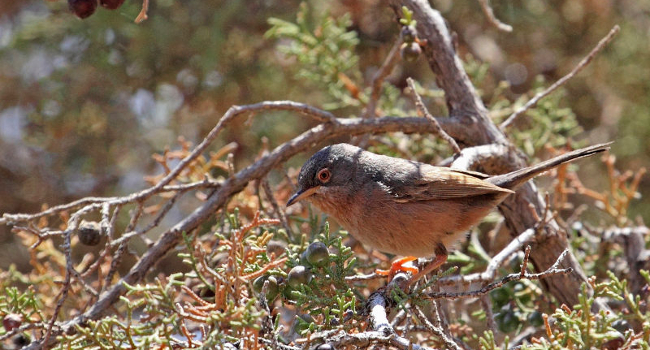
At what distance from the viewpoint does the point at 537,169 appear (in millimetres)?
3477

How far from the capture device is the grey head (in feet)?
12.2

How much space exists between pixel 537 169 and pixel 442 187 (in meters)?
0.56

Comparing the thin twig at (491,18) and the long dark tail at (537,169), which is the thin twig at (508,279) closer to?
the long dark tail at (537,169)

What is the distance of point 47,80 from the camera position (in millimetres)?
5328

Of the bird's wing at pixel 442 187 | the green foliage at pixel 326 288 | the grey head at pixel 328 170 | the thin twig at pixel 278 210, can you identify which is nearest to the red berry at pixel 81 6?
the thin twig at pixel 278 210

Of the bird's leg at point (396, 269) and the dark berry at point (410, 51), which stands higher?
the dark berry at point (410, 51)

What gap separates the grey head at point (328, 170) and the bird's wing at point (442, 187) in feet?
0.98

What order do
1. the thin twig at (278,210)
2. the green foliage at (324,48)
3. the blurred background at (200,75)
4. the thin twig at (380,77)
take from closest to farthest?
the thin twig at (278,210), the thin twig at (380,77), the green foliage at (324,48), the blurred background at (200,75)

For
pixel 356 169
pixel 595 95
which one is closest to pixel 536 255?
pixel 356 169

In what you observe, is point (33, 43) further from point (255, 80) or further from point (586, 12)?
point (586, 12)

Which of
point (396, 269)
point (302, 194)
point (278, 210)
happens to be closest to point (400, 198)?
point (396, 269)

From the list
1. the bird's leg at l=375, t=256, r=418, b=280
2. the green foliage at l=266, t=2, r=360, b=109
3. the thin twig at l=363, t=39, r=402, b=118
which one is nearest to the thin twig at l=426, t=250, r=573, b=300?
the bird's leg at l=375, t=256, r=418, b=280

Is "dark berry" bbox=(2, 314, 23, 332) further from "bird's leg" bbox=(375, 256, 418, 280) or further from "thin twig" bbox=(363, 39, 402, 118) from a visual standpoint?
"thin twig" bbox=(363, 39, 402, 118)

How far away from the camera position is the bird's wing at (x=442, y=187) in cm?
358
